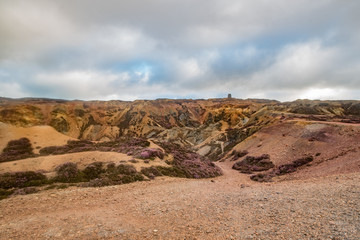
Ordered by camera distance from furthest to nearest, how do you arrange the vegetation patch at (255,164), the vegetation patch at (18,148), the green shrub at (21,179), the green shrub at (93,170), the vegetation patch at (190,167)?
1. the vegetation patch at (255,164)
2. the vegetation patch at (18,148)
3. the vegetation patch at (190,167)
4. the green shrub at (93,170)
5. the green shrub at (21,179)

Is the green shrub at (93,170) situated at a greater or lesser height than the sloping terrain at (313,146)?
lesser

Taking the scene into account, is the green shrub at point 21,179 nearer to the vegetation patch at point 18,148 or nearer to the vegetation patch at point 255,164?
the vegetation patch at point 18,148

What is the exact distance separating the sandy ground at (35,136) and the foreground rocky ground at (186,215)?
19.6m

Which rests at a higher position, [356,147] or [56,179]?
[356,147]

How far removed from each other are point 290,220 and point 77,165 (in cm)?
2047

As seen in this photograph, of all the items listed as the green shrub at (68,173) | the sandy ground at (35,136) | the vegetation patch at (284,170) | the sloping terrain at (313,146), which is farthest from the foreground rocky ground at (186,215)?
the sandy ground at (35,136)

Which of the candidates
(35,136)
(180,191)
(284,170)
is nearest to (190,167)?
(180,191)

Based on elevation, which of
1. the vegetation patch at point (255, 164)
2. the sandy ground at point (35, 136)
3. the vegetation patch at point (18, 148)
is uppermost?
the sandy ground at point (35, 136)

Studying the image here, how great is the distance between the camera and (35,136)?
110ft

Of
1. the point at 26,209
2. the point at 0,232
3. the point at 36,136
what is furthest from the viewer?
the point at 36,136

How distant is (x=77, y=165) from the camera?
69.2 feet

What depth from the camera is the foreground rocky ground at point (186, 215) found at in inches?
311

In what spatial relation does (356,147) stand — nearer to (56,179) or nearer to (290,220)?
(290,220)

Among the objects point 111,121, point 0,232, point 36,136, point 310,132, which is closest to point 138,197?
point 0,232
